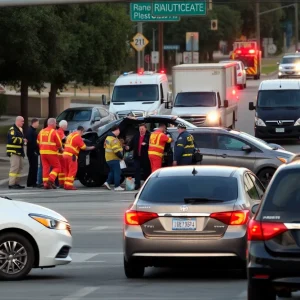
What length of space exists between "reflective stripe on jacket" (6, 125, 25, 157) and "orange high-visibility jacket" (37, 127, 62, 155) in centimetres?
73

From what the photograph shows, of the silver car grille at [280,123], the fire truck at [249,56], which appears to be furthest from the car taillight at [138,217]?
the fire truck at [249,56]

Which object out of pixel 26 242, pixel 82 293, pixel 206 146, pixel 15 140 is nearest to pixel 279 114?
pixel 206 146

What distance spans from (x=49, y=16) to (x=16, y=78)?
2907 mm

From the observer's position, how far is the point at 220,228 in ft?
42.2

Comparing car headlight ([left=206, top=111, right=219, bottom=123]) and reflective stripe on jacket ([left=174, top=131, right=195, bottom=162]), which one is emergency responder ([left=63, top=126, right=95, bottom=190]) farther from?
car headlight ([left=206, top=111, right=219, bottom=123])

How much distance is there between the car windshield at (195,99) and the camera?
137ft

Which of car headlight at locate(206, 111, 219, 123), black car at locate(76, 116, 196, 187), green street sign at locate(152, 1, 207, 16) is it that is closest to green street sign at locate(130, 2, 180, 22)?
green street sign at locate(152, 1, 207, 16)

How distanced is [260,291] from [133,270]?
161 inches

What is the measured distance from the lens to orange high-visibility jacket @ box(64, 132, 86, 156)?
26297 mm

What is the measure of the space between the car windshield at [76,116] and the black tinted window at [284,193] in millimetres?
32132

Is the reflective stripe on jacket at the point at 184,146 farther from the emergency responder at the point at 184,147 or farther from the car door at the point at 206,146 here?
the car door at the point at 206,146

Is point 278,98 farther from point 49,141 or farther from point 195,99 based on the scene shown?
point 49,141

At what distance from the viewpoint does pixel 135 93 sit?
4194cm

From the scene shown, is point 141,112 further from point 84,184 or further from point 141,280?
point 141,280
